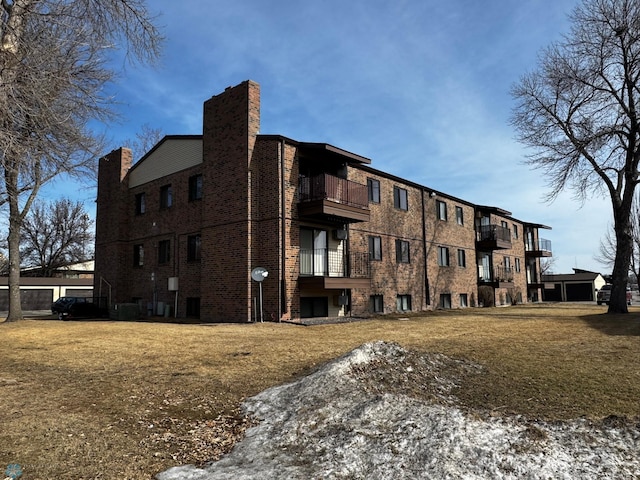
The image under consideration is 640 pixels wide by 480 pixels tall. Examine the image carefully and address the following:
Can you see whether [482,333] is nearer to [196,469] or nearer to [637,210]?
[196,469]

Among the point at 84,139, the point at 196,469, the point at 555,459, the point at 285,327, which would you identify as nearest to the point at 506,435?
the point at 555,459

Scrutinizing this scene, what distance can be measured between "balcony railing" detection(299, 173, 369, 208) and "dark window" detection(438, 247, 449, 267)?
372 inches

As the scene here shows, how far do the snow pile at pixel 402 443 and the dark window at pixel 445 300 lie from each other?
21358 millimetres

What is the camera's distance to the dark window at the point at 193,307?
19906 mm

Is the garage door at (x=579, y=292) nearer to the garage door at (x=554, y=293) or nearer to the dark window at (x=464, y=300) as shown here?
the garage door at (x=554, y=293)

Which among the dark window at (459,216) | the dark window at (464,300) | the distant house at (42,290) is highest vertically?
the dark window at (459,216)

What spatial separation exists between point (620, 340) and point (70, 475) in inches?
423

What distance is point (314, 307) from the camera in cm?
1842

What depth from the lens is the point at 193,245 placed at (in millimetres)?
20453

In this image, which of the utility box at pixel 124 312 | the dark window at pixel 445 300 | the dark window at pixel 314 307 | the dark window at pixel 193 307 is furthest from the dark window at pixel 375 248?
the utility box at pixel 124 312

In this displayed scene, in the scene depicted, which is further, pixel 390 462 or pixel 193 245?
pixel 193 245

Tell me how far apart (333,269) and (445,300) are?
10.4 m

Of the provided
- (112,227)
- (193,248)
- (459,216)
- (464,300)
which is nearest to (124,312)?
(193,248)

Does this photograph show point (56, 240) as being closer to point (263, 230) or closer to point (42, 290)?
point (42, 290)
